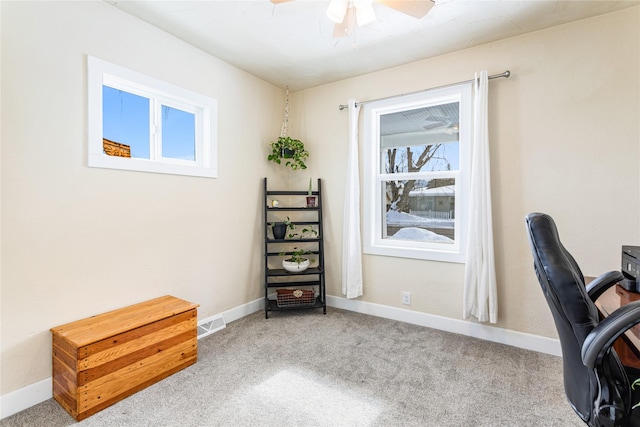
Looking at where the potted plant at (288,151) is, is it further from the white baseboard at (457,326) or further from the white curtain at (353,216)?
the white baseboard at (457,326)

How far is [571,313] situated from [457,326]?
1860 mm

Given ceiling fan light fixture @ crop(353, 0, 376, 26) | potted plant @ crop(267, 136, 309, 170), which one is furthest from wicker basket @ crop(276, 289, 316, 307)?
ceiling fan light fixture @ crop(353, 0, 376, 26)

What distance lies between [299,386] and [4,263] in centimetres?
183

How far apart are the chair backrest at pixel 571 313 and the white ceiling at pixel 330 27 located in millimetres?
1763

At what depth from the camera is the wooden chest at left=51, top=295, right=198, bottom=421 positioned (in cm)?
171

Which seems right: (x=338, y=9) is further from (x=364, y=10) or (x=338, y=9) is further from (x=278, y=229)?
(x=278, y=229)

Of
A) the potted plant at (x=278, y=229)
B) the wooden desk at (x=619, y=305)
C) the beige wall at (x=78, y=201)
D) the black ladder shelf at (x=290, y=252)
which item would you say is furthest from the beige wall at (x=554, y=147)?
the beige wall at (x=78, y=201)

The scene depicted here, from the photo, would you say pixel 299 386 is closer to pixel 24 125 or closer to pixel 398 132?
pixel 24 125

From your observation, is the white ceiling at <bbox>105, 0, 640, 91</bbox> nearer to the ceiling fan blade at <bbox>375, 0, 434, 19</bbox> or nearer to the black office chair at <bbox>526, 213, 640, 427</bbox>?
the ceiling fan blade at <bbox>375, 0, 434, 19</bbox>

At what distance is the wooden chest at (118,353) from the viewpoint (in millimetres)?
1707

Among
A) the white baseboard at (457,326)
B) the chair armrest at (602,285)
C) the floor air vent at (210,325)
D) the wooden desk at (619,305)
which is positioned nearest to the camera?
the wooden desk at (619,305)

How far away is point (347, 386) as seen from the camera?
2000 millimetres

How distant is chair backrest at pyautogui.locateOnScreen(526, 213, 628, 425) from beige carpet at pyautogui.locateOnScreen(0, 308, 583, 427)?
26.2 inches

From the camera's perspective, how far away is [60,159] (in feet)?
6.33
